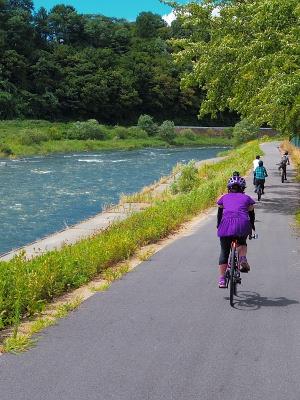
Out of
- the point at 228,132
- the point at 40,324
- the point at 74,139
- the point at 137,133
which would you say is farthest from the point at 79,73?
the point at 40,324

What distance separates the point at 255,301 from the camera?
26.3 ft

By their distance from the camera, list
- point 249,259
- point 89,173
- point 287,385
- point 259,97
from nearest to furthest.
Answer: point 287,385
point 249,259
point 259,97
point 89,173

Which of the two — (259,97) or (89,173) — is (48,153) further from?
(259,97)

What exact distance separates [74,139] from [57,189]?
4696cm

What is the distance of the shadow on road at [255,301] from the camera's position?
772cm

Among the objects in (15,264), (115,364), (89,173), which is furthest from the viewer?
(89,173)

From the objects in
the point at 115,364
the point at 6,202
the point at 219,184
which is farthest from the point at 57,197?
the point at 115,364

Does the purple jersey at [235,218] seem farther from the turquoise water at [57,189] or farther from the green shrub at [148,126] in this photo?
the green shrub at [148,126]

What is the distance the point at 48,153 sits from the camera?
220 ft

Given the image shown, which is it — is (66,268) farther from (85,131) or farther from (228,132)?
(228,132)

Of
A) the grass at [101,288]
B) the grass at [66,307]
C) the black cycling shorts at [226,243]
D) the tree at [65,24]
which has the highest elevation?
the tree at [65,24]

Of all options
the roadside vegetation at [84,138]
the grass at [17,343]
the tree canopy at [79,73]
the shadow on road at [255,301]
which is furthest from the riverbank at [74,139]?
the grass at [17,343]

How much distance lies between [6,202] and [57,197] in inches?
127

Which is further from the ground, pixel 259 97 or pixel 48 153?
pixel 259 97
